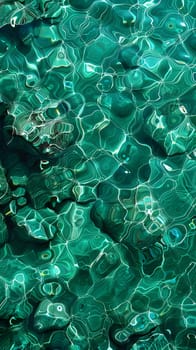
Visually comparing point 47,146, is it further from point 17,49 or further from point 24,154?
point 17,49

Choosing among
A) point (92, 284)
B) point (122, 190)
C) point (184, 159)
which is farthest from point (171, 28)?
point (92, 284)

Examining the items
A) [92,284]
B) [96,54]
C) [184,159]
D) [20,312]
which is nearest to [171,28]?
[96,54]

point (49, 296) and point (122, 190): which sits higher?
point (122, 190)

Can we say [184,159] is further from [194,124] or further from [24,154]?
[24,154]

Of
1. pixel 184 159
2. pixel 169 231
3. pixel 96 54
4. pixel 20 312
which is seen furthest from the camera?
pixel 96 54

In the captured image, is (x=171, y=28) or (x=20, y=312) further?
(x=171, y=28)

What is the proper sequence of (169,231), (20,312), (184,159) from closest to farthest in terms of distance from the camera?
1. (20,312)
2. (169,231)
3. (184,159)

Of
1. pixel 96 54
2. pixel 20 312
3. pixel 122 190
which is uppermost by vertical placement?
pixel 96 54
